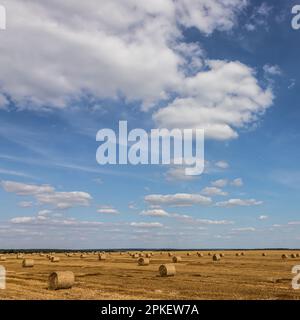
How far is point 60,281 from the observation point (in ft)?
80.0

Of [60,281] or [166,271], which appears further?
[166,271]

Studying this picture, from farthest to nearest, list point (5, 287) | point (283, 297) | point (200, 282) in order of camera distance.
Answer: point (200, 282) → point (5, 287) → point (283, 297)

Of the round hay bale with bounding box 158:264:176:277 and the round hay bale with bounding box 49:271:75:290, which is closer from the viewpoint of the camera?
the round hay bale with bounding box 49:271:75:290

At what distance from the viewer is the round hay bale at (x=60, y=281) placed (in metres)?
24.4

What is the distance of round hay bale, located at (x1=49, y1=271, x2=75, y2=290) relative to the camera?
80.0ft

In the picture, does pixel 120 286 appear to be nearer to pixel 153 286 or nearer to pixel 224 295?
pixel 153 286

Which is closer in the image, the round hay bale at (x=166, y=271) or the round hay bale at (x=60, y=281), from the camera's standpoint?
the round hay bale at (x=60, y=281)

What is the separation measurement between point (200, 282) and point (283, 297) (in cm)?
753
